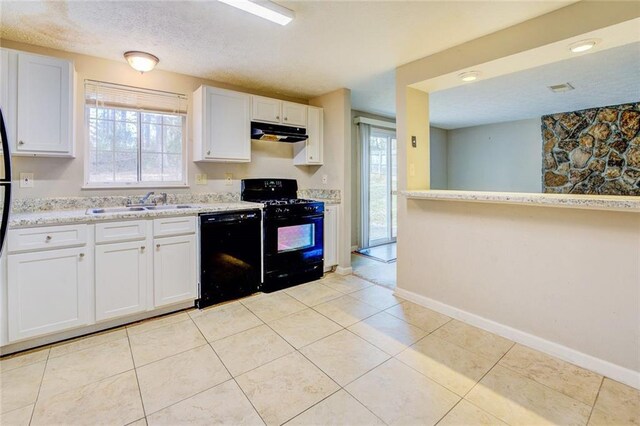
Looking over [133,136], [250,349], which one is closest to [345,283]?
[250,349]

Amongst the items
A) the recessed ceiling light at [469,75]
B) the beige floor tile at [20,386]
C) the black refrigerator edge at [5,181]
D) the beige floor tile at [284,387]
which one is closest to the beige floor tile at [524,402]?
the beige floor tile at [284,387]

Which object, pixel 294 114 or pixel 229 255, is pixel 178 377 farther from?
pixel 294 114

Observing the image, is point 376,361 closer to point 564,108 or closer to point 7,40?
point 7,40

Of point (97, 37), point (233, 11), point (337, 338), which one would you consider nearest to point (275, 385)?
point (337, 338)

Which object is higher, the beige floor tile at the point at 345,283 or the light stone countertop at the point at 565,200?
the light stone countertop at the point at 565,200

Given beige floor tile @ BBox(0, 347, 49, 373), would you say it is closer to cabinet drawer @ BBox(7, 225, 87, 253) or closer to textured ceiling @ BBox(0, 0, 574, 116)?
cabinet drawer @ BBox(7, 225, 87, 253)

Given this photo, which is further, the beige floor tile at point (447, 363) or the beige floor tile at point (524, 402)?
the beige floor tile at point (447, 363)

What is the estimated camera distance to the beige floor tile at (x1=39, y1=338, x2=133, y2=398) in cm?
181

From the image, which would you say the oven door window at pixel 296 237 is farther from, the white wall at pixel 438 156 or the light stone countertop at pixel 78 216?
the white wall at pixel 438 156

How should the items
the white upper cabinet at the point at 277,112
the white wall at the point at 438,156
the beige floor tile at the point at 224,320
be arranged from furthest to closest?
the white wall at the point at 438,156
the white upper cabinet at the point at 277,112
the beige floor tile at the point at 224,320

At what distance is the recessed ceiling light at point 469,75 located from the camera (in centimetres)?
264

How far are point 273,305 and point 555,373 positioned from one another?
2.23 meters

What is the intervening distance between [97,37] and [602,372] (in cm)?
438

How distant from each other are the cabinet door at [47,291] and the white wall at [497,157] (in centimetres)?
691
